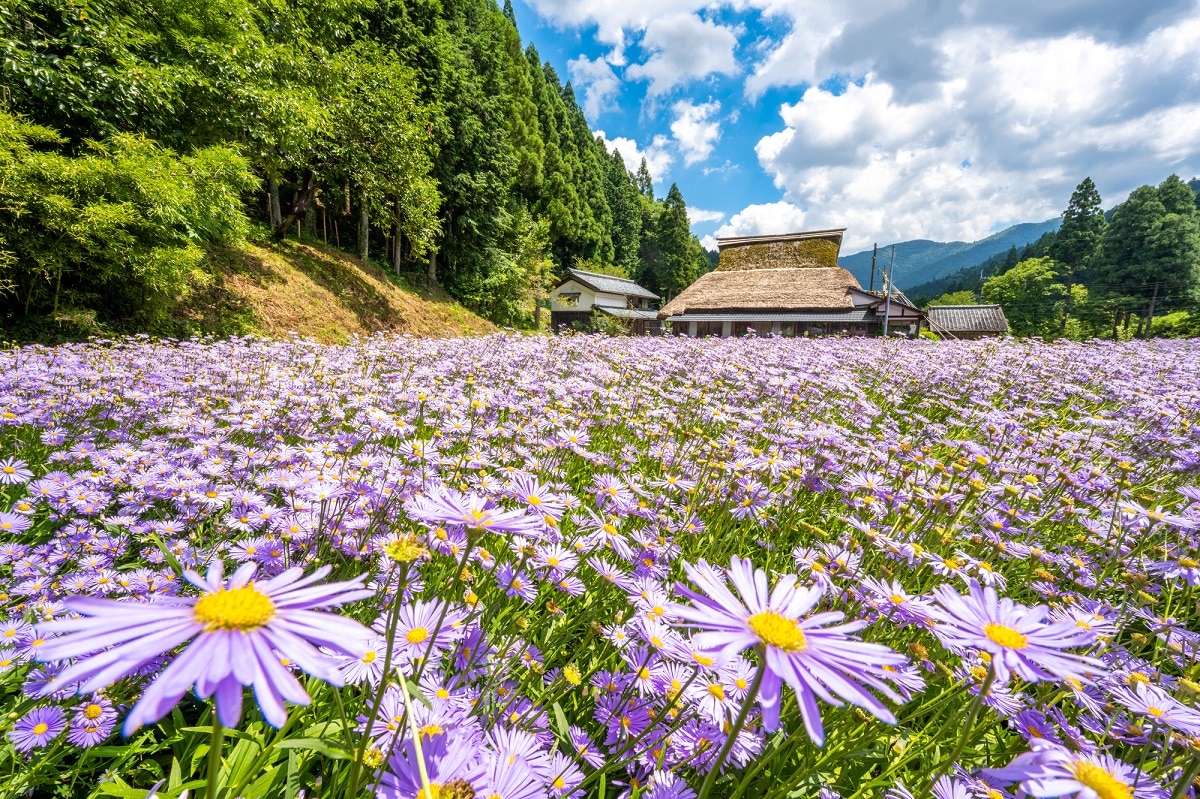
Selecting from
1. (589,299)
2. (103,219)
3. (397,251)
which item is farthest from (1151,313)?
(103,219)

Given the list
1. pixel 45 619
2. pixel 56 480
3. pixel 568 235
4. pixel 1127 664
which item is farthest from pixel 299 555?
pixel 568 235

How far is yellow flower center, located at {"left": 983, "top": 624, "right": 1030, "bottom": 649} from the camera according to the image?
0.80m

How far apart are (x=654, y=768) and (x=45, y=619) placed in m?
2.00

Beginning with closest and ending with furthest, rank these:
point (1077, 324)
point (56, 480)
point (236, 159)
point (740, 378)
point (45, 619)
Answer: point (45, 619) → point (56, 480) → point (740, 378) → point (236, 159) → point (1077, 324)

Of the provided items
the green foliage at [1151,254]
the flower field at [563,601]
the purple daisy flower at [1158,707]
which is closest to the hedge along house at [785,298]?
the green foliage at [1151,254]

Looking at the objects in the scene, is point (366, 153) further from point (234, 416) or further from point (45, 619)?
point (45, 619)

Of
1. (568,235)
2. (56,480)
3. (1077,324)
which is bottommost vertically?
(56,480)

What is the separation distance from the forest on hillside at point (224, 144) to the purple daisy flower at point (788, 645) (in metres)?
8.90

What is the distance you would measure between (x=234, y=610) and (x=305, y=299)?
14096 millimetres

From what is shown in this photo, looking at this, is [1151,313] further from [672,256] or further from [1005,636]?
[1005,636]

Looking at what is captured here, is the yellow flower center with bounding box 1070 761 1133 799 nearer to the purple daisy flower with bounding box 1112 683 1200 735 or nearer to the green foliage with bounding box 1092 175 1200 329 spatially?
the purple daisy flower with bounding box 1112 683 1200 735

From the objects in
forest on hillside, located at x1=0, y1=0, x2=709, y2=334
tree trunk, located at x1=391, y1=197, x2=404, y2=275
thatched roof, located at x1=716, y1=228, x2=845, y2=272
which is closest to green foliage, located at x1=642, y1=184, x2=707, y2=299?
thatched roof, located at x1=716, y1=228, x2=845, y2=272

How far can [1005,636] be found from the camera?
2.68 feet

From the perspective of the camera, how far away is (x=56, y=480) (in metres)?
2.25
